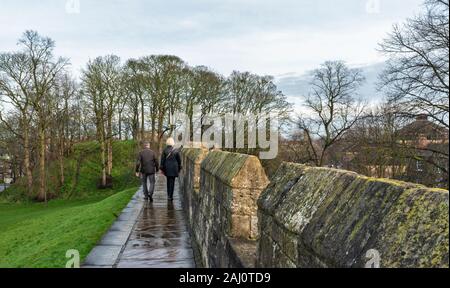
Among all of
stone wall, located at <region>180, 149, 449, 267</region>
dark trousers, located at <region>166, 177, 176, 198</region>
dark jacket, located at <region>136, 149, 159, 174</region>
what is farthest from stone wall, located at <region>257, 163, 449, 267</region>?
dark jacket, located at <region>136, 149, 159, 174</region>

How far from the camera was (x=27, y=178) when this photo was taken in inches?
1554

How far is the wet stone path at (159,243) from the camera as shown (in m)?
5.84

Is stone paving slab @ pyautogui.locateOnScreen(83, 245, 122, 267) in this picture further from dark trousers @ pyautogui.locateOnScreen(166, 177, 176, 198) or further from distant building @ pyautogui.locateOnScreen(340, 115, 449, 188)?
distant building @ pyautogui.locateOnScreen(340, 115, 449, 188)

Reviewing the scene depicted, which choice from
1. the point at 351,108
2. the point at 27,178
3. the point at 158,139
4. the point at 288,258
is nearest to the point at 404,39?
the point at 351,108

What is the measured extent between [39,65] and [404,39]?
2415 cm

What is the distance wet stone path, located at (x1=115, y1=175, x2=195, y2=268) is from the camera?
5.84 m

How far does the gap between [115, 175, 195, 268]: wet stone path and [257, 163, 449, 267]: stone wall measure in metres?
3.03

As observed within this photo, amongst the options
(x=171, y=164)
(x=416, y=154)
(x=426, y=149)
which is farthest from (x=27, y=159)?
(x=426, y=149)

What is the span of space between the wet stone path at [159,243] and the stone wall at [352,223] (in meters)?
3.03

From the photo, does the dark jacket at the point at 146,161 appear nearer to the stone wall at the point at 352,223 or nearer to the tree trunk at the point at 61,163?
the stone wall at the point at 352,223

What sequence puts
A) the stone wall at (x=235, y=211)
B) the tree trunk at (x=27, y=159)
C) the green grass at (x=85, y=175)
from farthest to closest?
the green grass at (x=85, y=175) → the tree trunk at (x=27, y=159) → the stone wall at (x=235, y=211)

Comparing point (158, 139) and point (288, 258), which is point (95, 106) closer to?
point (158, 139)

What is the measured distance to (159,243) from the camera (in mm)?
7008

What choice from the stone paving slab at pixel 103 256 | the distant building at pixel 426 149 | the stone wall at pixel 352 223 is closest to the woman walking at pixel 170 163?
the stone paving slab at pixel 103 256
